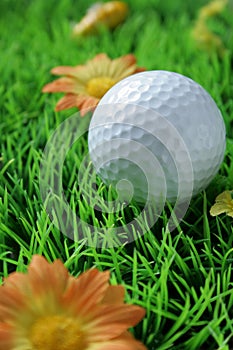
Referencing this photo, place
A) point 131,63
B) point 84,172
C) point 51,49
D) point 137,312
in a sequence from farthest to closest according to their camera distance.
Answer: point 51,49 → point 131,63 → point 84,172 → point 137,312

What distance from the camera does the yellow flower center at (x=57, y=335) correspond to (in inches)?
28.0

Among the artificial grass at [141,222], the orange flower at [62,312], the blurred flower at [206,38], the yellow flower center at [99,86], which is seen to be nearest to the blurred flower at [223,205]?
the artificial grass at [141,222]

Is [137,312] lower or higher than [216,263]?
higher

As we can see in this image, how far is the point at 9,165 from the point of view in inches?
45.6

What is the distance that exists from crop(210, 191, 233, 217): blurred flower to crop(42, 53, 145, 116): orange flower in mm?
363

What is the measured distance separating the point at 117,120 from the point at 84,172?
6.5 inches

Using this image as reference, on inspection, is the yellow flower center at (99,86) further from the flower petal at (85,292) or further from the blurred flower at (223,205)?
the flower petal at (85,292)

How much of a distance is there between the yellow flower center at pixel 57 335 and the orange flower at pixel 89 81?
541 mm

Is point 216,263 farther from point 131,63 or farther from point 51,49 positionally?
point 51,49

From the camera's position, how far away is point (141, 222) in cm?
94

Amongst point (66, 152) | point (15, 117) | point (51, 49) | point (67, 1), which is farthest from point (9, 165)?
point (67, 1)

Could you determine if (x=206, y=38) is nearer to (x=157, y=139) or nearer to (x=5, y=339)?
(x=157, y=139)

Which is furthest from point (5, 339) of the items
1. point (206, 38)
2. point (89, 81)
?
point (206, 38)

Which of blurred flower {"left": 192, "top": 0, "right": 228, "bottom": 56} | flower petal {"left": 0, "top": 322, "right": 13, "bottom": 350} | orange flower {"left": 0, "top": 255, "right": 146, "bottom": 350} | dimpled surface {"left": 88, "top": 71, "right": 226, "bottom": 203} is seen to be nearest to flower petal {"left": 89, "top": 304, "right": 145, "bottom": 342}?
orange flower {"left": 0, "top": 255, "right": 146, "bottom": 350}
